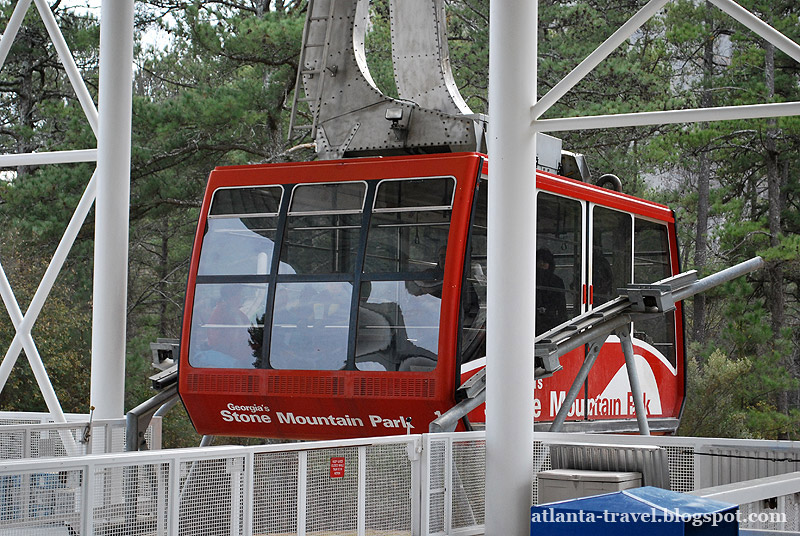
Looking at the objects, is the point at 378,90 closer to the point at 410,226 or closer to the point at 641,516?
the point at 410,226

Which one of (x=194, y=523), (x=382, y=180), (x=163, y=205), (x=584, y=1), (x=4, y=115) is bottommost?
(x=194, y=523)

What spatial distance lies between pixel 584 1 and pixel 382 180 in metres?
20.8

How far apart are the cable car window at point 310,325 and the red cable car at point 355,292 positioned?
0.01 m

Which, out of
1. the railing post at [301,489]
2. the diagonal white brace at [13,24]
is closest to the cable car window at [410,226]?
the railing post at [301,489]

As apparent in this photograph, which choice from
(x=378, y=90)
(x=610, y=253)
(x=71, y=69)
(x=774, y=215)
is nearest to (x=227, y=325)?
(x=71, y=69)

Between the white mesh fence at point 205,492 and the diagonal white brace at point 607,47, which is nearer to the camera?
the white mesh fence at point 205,492

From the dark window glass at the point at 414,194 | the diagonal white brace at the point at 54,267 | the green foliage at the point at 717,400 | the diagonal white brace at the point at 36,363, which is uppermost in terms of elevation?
the dark window glass at the point at 414,194

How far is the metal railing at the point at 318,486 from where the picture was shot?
6.09 m

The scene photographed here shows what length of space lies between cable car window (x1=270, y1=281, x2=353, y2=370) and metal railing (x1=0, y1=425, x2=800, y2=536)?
1.85 metres

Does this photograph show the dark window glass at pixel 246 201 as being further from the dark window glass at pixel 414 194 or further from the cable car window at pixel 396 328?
the cable car window at pixel 396 328

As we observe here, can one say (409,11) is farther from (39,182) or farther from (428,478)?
(39,182)

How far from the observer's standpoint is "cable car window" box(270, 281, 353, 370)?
9.79 m

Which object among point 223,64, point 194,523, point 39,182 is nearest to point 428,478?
point 194,523

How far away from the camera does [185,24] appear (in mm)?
26875
